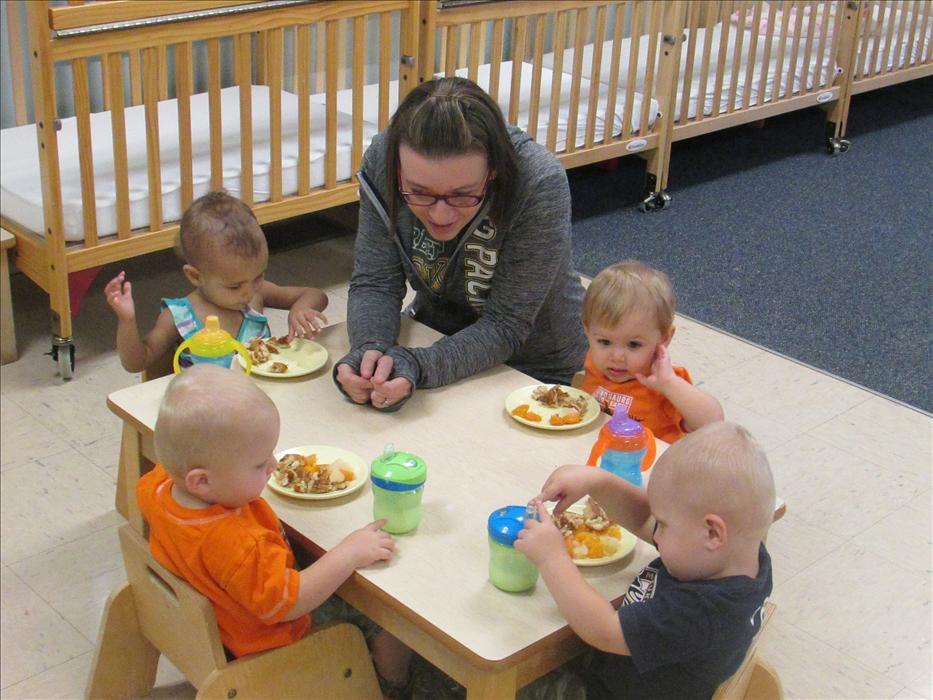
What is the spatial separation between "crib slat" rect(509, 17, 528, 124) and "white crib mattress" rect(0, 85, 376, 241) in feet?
1.56

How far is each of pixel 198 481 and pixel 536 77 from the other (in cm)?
261

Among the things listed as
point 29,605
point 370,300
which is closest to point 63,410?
point 29,605

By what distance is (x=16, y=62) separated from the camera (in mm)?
3574

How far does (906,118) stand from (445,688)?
15.2 ft

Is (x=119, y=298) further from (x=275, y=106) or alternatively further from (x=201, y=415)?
(x=275, y=106)

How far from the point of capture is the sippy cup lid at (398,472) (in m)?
1.47

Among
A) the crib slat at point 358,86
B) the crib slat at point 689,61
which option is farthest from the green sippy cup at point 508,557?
the crib slat at point 689,61

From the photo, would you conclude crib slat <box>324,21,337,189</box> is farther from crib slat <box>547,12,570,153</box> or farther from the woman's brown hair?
the woman's brown hair

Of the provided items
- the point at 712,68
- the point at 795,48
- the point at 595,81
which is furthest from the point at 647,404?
the point at 795,48

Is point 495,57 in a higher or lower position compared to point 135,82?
higher

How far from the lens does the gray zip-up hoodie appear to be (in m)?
1.93

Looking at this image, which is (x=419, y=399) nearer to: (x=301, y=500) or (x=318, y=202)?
(x=301, y=500)

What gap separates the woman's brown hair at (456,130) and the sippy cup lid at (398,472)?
51cm

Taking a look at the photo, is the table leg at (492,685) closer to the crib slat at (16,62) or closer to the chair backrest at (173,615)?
the chair backrest at (173,615)
